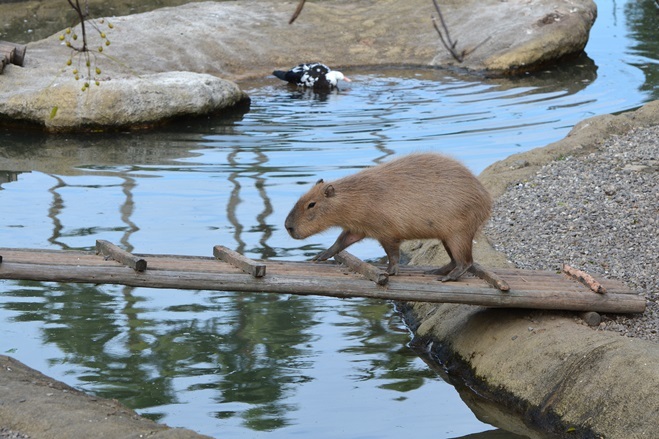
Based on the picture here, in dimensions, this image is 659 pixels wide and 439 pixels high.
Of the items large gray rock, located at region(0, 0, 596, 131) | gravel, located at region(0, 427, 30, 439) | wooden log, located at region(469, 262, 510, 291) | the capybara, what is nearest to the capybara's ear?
the capybara

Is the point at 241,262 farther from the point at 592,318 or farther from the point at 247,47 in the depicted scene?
the point at 247,47

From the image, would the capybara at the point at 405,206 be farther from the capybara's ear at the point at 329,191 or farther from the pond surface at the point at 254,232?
the pond surface at the point at 254,232

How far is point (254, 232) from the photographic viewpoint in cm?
884

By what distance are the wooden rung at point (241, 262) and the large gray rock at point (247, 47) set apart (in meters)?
6.42

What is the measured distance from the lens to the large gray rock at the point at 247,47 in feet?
40.6

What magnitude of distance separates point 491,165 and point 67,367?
4884 millimetres

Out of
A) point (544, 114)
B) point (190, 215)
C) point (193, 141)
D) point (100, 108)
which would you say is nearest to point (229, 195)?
point (190, 215)

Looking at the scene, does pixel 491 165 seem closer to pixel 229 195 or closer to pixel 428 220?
pixel 229 195

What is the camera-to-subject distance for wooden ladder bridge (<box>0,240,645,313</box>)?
586 cm

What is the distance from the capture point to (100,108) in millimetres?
12195

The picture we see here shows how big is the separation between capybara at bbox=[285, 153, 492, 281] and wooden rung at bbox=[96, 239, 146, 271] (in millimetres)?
941

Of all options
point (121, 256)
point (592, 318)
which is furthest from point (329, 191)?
point (592, 318)

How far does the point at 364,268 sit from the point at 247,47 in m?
10.4

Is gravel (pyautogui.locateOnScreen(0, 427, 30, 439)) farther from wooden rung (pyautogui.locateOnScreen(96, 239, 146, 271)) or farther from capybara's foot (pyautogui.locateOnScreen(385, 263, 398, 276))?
capybara's foot (pyautogui.locateOnScreen(385, 263, 398, 276))
